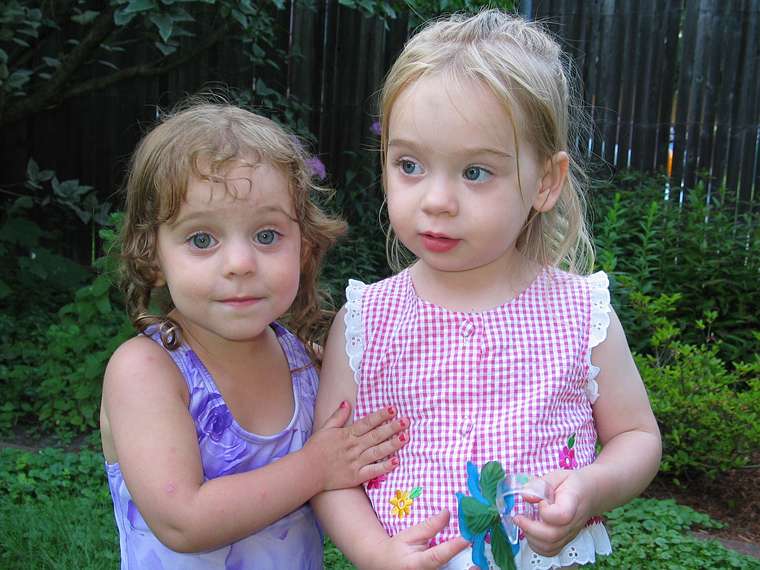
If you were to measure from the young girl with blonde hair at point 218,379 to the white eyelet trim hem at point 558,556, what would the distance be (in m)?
0.23

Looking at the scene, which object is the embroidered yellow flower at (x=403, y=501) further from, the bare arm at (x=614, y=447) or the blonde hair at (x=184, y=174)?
the blonde hair at (x=184, y=174)

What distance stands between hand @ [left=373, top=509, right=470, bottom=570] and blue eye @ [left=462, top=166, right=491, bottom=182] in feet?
1.99

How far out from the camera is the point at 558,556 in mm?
1655

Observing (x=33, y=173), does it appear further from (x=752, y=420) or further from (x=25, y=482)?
(x=752, y=420)

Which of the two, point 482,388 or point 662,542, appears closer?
point 482,388

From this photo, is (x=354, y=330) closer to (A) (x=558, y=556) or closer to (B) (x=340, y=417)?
(B) (x=340, y=417)

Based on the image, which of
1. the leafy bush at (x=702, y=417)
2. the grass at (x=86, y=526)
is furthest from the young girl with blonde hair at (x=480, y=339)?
the leafy bush at (x=702, y=417)

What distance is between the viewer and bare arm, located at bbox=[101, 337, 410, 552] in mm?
1562

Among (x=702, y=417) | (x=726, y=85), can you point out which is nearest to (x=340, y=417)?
(x=702, y=417)

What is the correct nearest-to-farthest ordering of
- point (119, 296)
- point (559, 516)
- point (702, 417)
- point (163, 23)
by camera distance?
→ point (559, 516) < point (702, 417) < point (163, 23) < point (119, 296)

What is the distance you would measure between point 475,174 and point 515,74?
0.67 ft

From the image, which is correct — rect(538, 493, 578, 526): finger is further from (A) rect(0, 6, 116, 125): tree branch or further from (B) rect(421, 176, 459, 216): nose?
(A) rect(0, 6, 116, 125): tree branch

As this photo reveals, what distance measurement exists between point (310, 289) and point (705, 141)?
17.1 ft

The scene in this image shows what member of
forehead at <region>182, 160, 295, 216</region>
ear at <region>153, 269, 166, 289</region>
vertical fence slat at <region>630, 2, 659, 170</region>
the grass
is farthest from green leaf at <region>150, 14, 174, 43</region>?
vertical fence slat at <region>630, 2, 659, 170</region>
